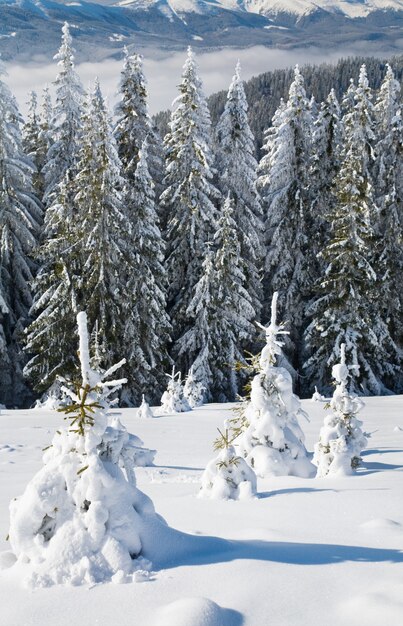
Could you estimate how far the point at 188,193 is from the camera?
1036 inches

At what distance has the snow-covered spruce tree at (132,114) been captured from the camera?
25953mm

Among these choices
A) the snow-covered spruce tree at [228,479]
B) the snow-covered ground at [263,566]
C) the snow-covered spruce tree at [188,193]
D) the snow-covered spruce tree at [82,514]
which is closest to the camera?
the snow-covered ground at [263,566]

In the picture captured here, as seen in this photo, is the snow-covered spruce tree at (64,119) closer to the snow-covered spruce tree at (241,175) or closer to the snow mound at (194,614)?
the snow-covered spruce tree at (241,175)

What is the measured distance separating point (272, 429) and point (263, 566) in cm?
420

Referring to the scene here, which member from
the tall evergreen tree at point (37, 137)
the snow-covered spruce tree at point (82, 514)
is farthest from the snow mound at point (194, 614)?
the tall evergreen tree at point (37, 137)

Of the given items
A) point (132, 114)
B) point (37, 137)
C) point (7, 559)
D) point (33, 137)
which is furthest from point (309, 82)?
point (7, 559)

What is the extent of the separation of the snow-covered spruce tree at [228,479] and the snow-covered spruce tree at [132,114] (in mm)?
20273

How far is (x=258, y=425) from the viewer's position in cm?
868

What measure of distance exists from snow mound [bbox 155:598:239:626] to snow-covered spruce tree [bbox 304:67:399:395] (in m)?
21.5

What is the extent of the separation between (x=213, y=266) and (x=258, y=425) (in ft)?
55.8

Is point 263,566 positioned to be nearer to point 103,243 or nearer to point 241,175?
point 103,243

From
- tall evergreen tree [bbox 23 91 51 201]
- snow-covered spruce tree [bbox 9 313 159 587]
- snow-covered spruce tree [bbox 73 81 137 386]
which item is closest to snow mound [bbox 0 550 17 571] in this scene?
snow-covered spruce tree [bbox 9 313 159 587]

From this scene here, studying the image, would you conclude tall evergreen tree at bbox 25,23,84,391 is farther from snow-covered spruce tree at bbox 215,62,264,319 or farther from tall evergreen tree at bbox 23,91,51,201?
tall evergreen tree at bbox 23,91,51,201

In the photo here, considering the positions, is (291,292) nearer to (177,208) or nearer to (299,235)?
(299,235)
